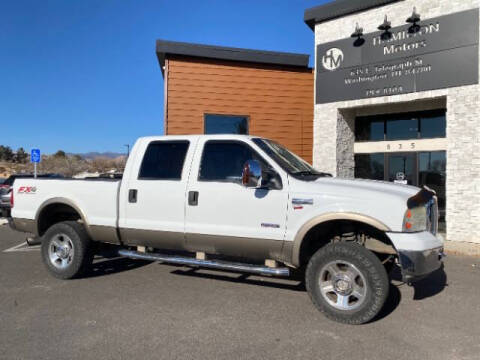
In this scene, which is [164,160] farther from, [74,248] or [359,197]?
[359,197]

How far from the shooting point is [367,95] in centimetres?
1072

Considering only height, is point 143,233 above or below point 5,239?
above

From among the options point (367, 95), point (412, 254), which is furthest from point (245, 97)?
point (412, 254)

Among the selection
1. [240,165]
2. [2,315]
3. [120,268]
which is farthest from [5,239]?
[240,165]

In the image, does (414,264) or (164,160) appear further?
(164,160)

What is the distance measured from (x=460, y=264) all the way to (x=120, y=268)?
19.7 feet

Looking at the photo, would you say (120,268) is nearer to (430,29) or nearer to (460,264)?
(460,264)

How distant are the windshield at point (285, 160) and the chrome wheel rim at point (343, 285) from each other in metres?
1.15

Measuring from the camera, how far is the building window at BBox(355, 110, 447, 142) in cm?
1077

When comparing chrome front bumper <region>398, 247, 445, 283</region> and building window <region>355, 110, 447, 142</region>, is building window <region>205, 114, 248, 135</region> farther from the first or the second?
chrome front bumper <region>398, 247, 445, 283</region>

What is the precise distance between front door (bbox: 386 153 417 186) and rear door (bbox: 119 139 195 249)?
774cm

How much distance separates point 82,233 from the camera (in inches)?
225

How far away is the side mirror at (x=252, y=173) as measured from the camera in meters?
4.21

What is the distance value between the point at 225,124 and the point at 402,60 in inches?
212
